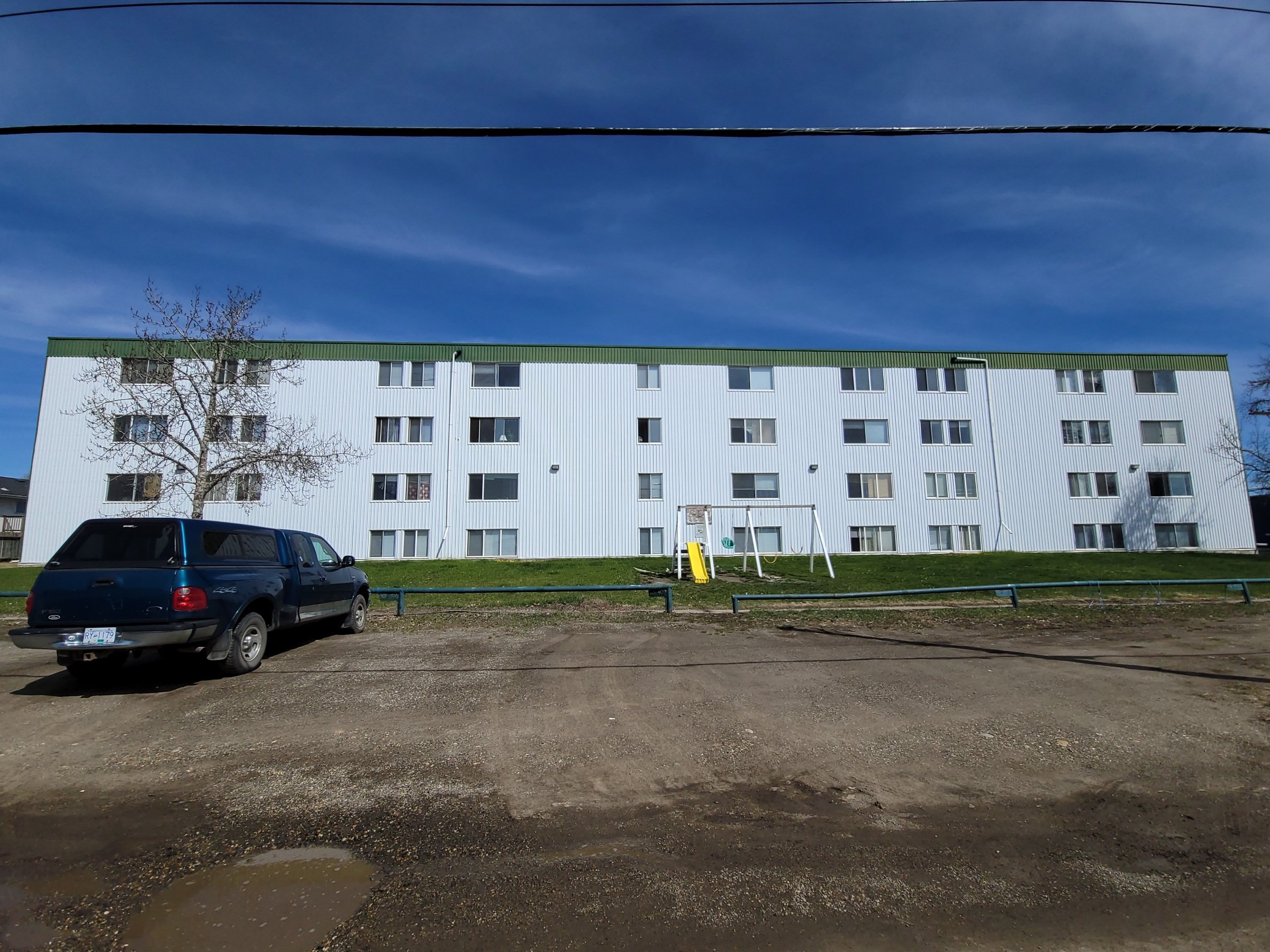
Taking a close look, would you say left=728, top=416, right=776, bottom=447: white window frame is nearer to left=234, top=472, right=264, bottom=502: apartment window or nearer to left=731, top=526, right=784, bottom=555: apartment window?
left=731, top=526, right=784, bottom=555: apartment window

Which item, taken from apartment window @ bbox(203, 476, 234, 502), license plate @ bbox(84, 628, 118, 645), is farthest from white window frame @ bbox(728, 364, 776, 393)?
license plate @ bbox(84, 628, 118, 645)

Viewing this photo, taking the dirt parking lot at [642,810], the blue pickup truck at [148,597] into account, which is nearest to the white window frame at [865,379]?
the dirt parking lot at [642,810]

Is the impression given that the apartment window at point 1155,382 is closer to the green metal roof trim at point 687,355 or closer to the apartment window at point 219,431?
the green metal roof trim at point 687,355

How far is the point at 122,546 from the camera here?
772 centimetres

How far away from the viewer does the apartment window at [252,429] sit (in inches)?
1062

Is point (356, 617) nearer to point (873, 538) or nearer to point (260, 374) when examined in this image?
point (260, 374)

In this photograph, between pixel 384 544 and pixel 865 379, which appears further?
pixel 865 379

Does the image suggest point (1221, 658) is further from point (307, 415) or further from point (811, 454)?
point (307, 415)

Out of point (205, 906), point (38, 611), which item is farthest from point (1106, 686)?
point (38, 611)

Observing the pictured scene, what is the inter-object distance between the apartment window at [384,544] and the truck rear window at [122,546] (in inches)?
1016

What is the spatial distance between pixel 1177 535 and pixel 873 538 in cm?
1631

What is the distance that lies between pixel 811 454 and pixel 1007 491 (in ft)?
33.8

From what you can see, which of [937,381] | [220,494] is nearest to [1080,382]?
[937,381]

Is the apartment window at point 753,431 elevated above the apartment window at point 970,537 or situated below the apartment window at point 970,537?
above
